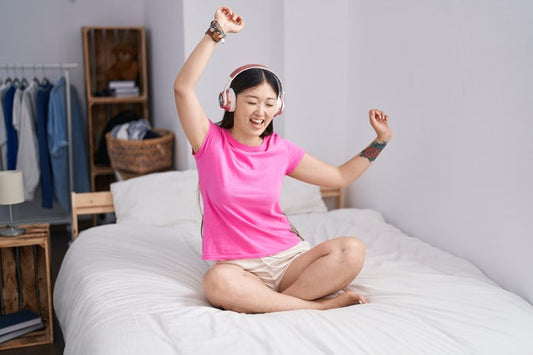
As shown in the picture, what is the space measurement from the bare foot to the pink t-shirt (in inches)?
9.0

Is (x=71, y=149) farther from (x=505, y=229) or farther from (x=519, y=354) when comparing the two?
(x=519, y=354)

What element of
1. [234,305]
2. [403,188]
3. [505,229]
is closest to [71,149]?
[403,188]

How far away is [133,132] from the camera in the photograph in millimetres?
3324

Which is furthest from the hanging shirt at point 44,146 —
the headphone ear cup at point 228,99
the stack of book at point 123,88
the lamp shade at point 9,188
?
the headphone ear cup at point 228,99

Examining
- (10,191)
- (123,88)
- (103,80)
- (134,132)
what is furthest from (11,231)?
(103,80)

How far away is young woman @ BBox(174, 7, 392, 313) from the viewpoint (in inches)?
64.3

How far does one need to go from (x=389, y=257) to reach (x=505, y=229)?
42cm

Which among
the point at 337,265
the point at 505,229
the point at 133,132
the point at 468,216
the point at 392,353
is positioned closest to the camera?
the point at 392,353

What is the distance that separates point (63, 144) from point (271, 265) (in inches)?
94.6

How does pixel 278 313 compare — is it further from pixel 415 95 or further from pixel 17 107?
pixel 17 107

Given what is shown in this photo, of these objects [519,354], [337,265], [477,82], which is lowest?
[519,354]

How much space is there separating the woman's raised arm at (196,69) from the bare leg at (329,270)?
0.52 m

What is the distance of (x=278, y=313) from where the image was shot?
1.55 meters

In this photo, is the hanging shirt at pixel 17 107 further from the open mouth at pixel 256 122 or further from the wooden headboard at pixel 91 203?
the open mouth at pixel 256 122
